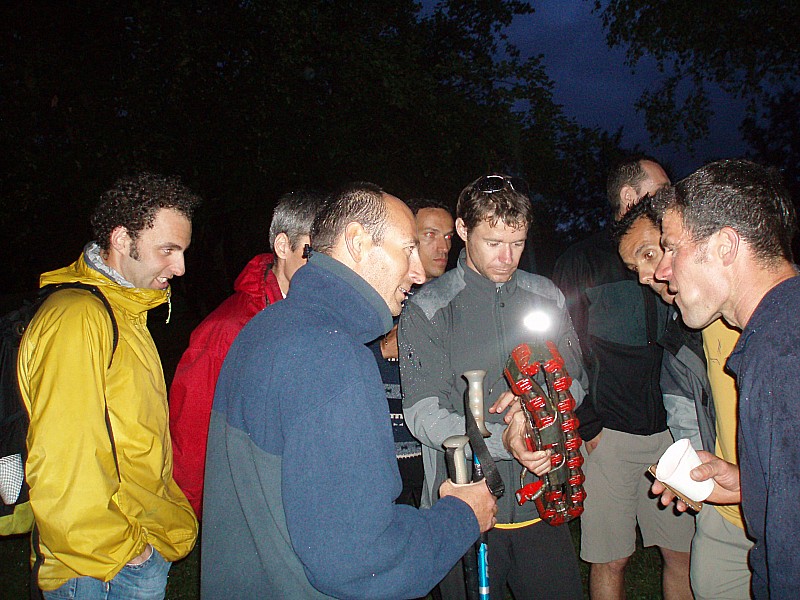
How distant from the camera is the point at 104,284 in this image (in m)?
2.54

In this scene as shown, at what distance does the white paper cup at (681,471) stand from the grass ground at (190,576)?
2.52 m

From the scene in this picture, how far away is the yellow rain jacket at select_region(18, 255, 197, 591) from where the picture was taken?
2.11 m

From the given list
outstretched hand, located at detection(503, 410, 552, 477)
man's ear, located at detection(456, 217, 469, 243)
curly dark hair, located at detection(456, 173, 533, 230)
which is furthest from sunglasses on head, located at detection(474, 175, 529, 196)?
outstretched hand, located at detection(503, 410, 552, 477)

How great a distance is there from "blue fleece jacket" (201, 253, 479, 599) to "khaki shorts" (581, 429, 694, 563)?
2019 mm

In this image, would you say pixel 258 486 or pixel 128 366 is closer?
pixel 258 486

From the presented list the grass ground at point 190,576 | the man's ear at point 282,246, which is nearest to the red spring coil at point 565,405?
the man's ear at point 282,246

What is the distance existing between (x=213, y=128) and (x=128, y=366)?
890cm

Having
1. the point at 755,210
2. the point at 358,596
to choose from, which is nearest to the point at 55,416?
the point at 358,596

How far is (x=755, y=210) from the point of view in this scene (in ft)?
6.51

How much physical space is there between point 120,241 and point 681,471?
2.68 m

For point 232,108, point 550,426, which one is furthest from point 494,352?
point 232,108

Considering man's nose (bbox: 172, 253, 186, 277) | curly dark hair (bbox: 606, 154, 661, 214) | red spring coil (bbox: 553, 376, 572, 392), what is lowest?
red spring coil (bbox: 553, 376, 572, 392)

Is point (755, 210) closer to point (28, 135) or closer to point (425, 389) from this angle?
point (425, 389)

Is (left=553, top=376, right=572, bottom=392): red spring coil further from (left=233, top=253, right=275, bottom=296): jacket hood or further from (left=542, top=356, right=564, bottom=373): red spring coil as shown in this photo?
(left=233, top=253, right=275, bottom=296): jacket hood
